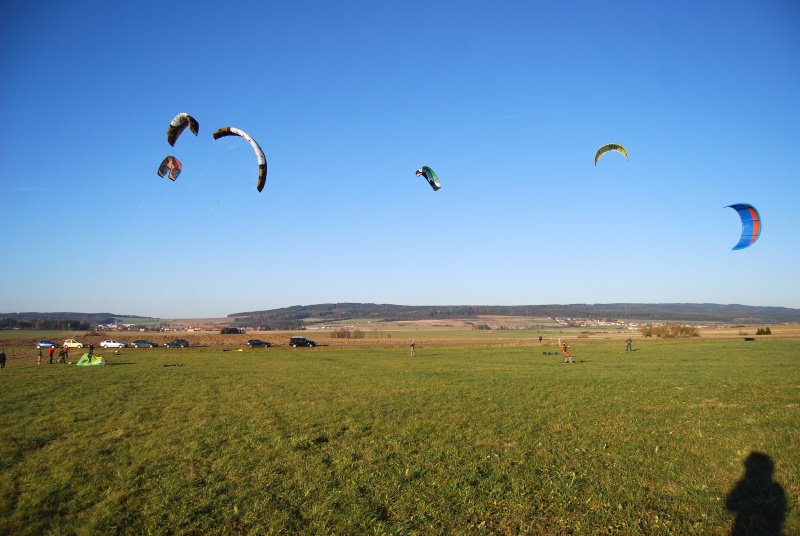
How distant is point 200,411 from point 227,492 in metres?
8.90

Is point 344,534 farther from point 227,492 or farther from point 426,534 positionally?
point 227,492

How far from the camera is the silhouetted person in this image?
25.1ft

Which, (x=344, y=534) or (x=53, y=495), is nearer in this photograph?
(x=344, y=534)

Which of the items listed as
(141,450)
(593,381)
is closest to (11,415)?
(141,450)

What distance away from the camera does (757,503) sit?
848 centimetres

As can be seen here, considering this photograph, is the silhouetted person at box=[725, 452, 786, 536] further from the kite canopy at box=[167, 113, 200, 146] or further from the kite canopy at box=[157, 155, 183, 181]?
the kite canopy at box=[157, 155, 183, 181]

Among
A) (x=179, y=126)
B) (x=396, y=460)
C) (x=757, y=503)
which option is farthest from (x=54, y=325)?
(x=757, y=503)

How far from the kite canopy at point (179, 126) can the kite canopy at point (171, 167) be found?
2556 mm

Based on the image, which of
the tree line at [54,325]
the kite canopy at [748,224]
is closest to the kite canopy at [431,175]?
the kite canopy at [748,224]

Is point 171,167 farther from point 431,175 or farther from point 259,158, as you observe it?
point 431,175

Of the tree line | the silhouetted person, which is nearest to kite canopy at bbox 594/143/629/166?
the silhouetted person

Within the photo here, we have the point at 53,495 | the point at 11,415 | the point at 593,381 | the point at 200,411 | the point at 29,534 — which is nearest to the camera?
the point at 29,534

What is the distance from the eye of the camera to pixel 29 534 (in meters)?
7.52

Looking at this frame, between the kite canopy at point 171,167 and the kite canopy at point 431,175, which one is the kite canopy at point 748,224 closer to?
the kite canopy at point 431,175
